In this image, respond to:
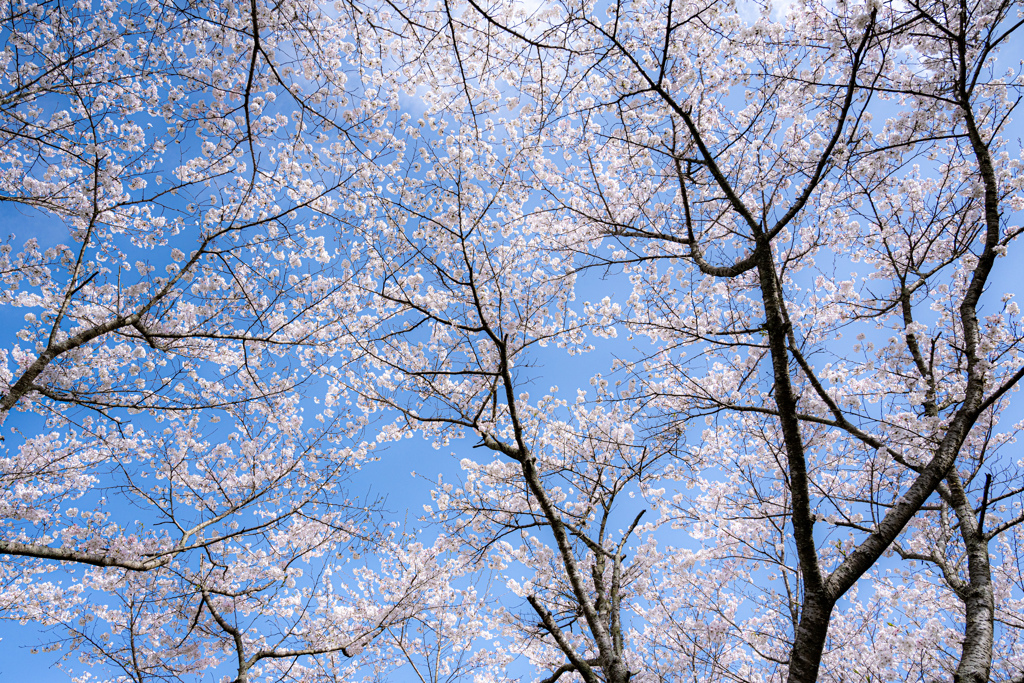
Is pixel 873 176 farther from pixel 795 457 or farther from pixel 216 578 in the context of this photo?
pixel 216 578

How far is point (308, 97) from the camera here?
165 inches

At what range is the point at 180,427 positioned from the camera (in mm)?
7816

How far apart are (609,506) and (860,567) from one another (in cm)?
436

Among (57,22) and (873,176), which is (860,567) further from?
(57,22)

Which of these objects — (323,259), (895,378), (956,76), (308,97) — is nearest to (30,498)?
(323,259)

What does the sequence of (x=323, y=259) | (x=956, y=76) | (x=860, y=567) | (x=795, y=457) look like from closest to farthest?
(x=860, y=567), (x=795, y=457), (x=956, y=76), (x=323, y=259)

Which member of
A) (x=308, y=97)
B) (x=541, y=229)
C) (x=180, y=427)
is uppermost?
(x=541, y=229)

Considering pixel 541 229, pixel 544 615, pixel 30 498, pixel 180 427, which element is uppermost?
pixel 541 229

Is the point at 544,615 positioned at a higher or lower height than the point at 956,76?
lower

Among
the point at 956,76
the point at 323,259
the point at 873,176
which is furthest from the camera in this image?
the point at 323,259

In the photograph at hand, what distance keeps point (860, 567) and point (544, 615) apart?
222 cm

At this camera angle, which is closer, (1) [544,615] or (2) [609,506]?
(1) [544,615]

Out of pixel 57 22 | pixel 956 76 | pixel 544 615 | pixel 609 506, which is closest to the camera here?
pixel 544 615

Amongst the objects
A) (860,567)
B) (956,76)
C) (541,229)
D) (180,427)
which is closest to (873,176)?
(956,76)
